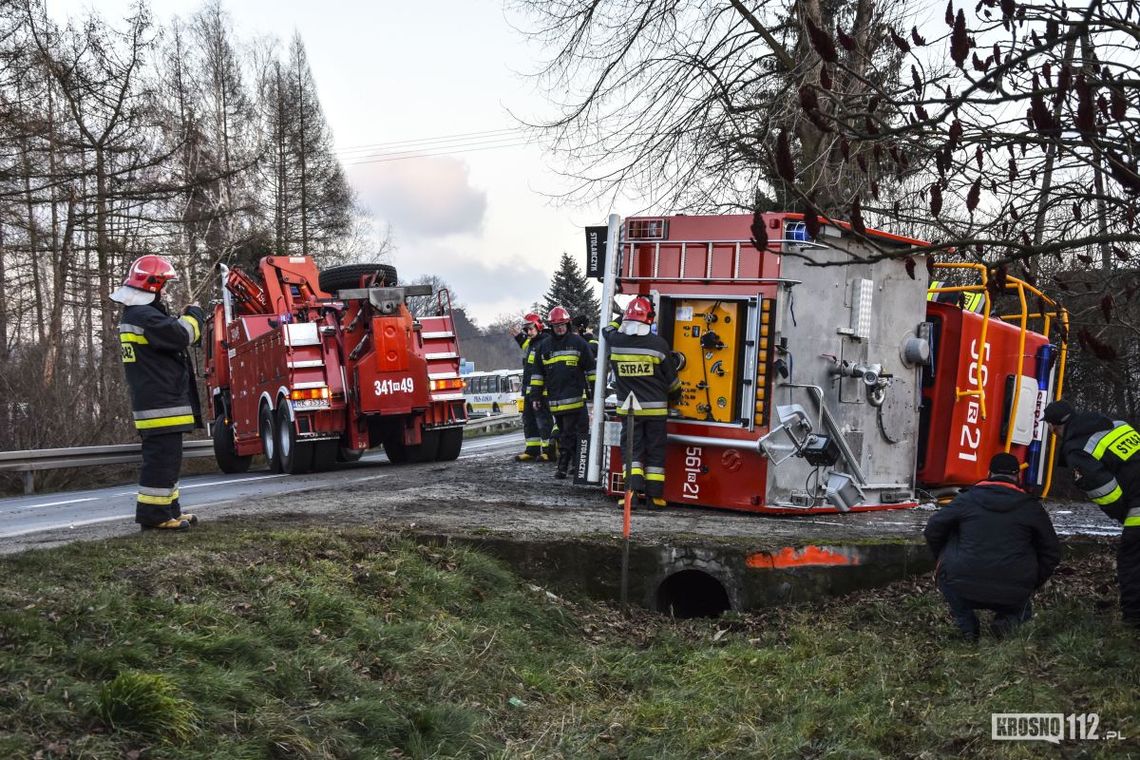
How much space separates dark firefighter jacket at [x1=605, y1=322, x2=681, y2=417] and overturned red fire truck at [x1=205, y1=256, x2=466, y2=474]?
191 inches

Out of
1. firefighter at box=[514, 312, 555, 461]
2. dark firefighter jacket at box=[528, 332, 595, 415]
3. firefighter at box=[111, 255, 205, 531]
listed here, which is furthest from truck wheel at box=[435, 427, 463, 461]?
firefighter at box=[111, 255, 205, 531]

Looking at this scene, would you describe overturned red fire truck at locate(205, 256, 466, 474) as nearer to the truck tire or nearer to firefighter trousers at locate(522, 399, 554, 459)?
the truck tire

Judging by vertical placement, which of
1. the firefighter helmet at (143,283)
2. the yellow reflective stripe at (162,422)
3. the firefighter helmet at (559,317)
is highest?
the firefighter helmet at (559,317)

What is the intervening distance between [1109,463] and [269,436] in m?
11.0

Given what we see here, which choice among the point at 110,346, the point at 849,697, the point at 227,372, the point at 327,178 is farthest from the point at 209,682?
the point at 327,178

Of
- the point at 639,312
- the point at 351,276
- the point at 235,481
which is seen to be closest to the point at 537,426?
the point at 351,276

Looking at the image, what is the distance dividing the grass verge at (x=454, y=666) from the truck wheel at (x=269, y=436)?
24.2ft

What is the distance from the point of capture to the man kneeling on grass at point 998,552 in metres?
6.17

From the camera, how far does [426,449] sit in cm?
1526

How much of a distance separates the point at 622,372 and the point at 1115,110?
6123 millimetres

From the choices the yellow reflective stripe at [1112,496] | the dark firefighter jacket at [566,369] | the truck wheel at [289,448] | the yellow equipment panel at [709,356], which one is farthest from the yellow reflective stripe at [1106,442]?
the truck wheel at [289,448]

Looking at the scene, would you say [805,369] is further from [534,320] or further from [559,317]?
[534,320]

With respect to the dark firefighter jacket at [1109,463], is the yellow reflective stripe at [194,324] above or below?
above

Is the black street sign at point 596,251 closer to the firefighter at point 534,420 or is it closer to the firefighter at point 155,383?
the firefighter at point 155,383
